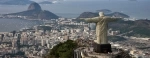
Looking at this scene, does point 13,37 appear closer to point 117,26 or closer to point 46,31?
point 46,31

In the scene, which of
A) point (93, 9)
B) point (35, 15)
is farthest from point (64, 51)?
point (93, 9)

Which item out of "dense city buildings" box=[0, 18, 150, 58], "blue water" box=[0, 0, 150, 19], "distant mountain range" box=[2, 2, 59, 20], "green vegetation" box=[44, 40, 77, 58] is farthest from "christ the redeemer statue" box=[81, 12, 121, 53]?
"blue water" box=[0, 0, 150, 19]

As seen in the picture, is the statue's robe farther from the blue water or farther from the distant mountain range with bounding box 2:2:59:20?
the blue water

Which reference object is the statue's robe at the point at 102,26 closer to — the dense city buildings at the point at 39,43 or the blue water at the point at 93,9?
the dense city buildings at the point at 39,43

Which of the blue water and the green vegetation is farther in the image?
the blue water

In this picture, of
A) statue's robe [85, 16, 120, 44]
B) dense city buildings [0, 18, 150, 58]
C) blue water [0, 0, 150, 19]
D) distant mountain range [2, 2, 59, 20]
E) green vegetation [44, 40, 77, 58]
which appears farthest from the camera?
blue water [0, 0, 150, 19]

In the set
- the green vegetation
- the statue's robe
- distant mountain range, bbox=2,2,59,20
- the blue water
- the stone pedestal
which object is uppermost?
the statue's robe

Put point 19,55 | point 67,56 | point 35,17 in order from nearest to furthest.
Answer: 1. point 67,56
2. point 19,55
3. point 35,17

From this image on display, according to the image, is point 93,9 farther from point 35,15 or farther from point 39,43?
point 39,43

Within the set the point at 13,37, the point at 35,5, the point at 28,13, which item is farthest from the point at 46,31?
the point at 35,5

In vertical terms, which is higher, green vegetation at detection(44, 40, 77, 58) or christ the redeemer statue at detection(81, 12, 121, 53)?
christ the redeemer statue at detection(81, 12, 121, 53)

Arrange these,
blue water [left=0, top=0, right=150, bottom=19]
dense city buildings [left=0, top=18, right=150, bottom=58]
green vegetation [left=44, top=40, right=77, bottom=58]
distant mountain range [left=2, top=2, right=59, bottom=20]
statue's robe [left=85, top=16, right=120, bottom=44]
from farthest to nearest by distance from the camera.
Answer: blue water [left=0, top=0, right=150, bottom=19], distant mountain range [left=2, top=2, right=59, bottom=20], dense city buildings [left=0, top=18, right=150, bottom=58], green vegetation [left=44, top=40, right=77, bottom=58], statue's robe [left=85, top=16, right=120, bottom=44]
